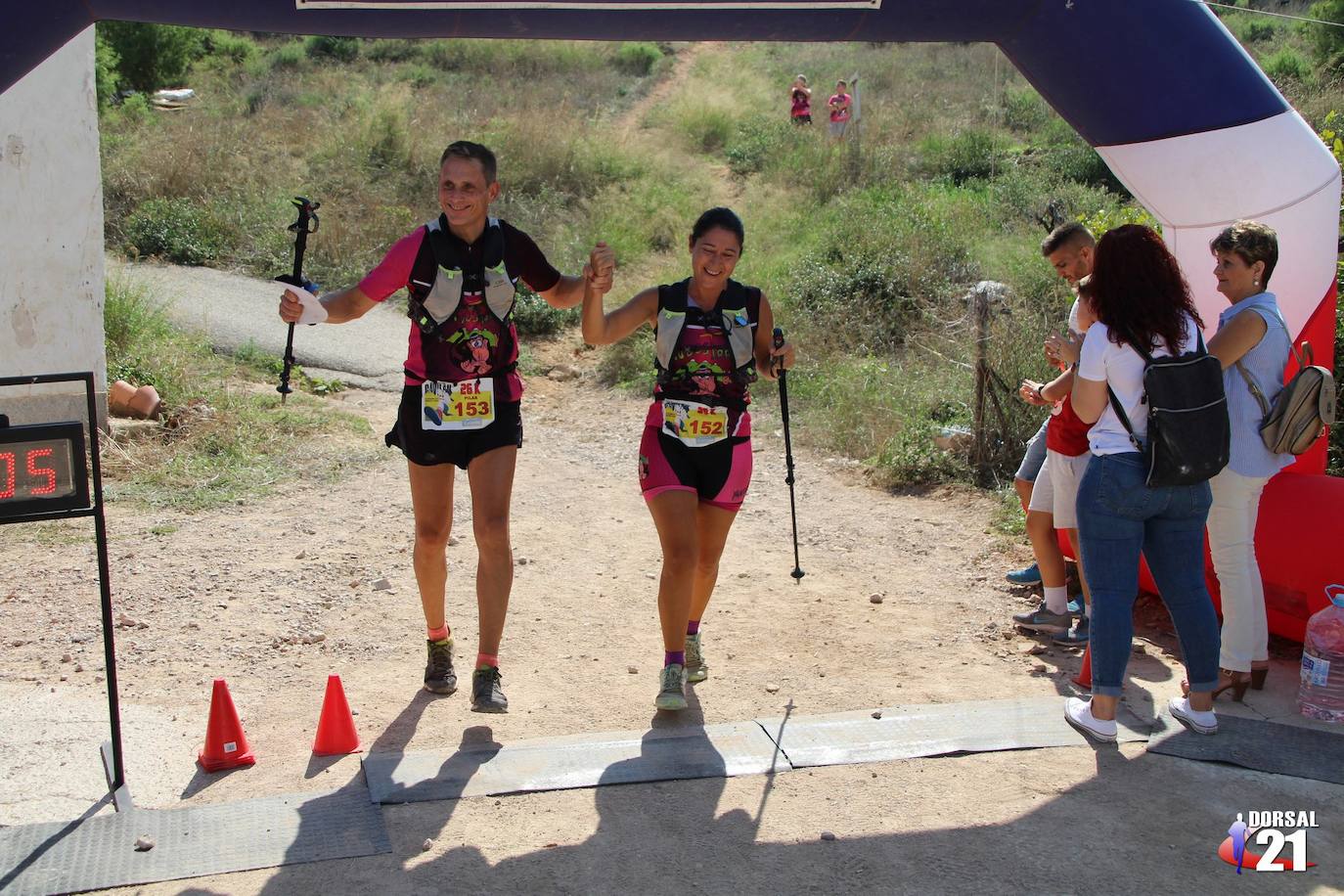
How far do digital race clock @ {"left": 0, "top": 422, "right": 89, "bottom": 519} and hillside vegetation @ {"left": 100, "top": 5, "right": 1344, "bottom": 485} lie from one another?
5612mm

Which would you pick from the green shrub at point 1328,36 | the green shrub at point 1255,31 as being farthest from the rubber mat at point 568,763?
the green shrub at point 1255,31

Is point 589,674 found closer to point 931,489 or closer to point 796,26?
point 796,26

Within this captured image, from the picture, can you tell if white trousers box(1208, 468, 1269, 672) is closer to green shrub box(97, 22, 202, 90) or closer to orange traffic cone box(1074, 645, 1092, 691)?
orange traffic cone box(1074, 645, 1092, 691)

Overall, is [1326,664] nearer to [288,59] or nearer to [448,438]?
[448,438]

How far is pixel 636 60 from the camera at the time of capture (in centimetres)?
2989

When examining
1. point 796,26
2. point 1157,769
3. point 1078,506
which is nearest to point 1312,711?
point 1157,769

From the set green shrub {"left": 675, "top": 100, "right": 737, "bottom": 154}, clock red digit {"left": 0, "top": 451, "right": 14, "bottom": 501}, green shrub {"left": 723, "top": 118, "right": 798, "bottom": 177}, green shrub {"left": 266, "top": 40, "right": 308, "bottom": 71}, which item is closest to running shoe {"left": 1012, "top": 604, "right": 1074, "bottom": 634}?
clock red digit {"left": 0, "top": 451, "right": 14, "bottom": 501}

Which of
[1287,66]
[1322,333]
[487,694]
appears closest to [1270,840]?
[1322,333]

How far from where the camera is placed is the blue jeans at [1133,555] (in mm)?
4207

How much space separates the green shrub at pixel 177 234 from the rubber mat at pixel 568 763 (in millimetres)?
11518

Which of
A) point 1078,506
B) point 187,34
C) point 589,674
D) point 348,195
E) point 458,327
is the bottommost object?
point 589,674

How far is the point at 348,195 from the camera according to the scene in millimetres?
15859

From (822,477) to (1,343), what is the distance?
543cm

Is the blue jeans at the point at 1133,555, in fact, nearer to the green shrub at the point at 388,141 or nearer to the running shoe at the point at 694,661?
the running shoe at the point at 694,661
